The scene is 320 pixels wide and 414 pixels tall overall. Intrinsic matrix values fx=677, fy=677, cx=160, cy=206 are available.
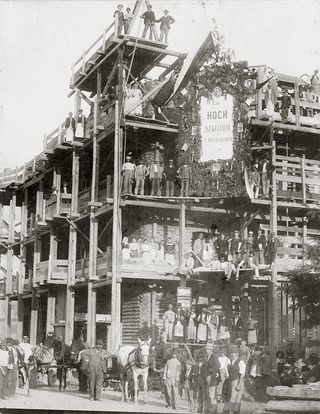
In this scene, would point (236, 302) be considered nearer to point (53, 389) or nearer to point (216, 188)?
point (216, 188)

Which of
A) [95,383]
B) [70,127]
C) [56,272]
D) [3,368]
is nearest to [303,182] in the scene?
[70,127]

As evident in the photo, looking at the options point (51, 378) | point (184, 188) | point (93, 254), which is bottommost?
point (51, 378)

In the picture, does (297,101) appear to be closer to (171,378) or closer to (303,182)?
(303,182)

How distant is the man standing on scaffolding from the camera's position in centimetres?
2747

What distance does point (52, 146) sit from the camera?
32875mm

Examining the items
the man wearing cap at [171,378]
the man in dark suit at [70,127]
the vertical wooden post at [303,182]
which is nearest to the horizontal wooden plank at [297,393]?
the man wearing cap at [171,378]

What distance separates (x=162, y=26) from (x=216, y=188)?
7153 millimetres

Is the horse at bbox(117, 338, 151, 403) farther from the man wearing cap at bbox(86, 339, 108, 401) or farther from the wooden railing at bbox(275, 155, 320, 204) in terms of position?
the wooden railing at bbox(275, 155, 320, 204)

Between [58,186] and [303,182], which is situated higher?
[58,186]

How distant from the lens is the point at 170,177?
27391 mm

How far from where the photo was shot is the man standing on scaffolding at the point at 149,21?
27469 millimetres

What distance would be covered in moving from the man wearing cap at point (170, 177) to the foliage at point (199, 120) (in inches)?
33.4

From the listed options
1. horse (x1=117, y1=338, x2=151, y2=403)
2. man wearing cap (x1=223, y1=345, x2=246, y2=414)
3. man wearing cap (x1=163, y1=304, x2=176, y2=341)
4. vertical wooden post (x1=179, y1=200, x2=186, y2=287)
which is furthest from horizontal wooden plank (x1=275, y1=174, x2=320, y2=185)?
man wearing cap (x1=223, y1=345, x2=246, y2=414)

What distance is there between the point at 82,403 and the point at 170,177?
12.0m
